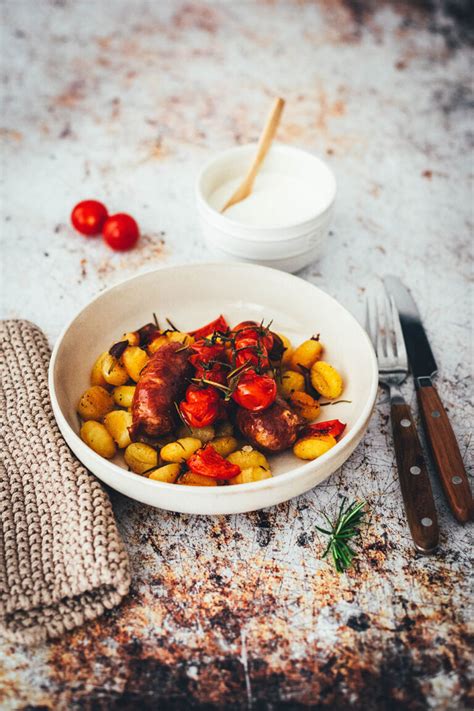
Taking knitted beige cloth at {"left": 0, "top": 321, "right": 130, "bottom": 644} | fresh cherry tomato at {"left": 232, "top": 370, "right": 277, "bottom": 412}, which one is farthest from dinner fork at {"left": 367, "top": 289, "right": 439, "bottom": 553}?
knitted beige cloth at {"left": 0, "top": 321, "right": 130, "bottom": 644}

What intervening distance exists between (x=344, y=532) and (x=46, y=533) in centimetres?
57

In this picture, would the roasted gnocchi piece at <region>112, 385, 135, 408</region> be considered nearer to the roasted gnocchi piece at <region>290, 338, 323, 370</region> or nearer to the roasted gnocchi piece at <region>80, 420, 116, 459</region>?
the roasted gnocchi piece at <region>80, 420, 116, 459</region>

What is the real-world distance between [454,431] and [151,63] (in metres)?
2.15

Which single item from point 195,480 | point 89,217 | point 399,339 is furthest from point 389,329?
point 89,217

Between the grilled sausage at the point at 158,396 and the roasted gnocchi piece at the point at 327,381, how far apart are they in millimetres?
298

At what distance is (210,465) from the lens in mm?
1126

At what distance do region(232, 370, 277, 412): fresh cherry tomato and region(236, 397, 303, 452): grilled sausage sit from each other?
0.06ft

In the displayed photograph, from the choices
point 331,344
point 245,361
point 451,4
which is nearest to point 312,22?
point 451,4

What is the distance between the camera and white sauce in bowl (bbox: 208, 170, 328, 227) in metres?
1.74

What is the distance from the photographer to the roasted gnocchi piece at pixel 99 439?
1.19 m

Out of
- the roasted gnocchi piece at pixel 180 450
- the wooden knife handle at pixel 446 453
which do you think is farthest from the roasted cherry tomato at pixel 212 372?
the wooden knife handle at pixel 446 453

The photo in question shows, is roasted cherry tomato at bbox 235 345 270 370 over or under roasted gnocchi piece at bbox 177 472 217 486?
over

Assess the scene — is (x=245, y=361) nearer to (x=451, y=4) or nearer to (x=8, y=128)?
(x=8, y=128)

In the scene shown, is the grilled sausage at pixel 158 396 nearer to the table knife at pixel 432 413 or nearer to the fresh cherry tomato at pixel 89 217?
the table knife at pixel 432 413
